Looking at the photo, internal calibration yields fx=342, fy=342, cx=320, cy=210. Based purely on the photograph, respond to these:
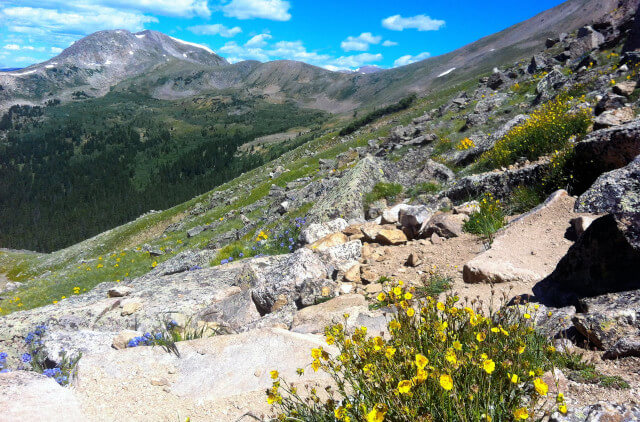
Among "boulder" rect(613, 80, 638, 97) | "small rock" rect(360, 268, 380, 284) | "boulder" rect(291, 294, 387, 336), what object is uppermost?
"boulder" rect(613, 80, 638, 97)

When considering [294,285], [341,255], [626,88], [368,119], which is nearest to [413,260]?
[341,255]

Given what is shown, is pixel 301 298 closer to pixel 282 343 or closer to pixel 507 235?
pixel 282 343

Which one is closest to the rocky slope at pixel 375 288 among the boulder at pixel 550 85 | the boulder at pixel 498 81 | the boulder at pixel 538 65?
the boulder at pixel 550 85

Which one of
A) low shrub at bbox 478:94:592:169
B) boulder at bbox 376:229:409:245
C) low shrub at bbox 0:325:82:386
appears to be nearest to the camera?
low shrub at bbox 0:325:82:386

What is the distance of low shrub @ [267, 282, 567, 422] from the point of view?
87.7 inches

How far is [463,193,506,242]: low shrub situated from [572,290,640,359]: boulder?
3.57m

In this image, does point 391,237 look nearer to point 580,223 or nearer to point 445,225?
point 445,225

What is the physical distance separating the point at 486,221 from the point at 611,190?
2.35 m

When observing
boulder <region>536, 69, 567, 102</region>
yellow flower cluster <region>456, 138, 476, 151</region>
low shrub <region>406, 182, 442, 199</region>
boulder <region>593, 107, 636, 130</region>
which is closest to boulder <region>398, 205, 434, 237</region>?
low shrub <region>406, 182, 442, 199</region>

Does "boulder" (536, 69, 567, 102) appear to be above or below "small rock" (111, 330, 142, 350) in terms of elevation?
above

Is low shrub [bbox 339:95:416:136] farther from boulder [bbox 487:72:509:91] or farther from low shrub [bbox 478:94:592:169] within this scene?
low shrub [bbox 478:94:592:169]

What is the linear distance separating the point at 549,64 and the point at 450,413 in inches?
1411

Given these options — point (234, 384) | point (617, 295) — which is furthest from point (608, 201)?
point (234, 384)

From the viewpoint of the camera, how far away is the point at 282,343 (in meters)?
5.09
